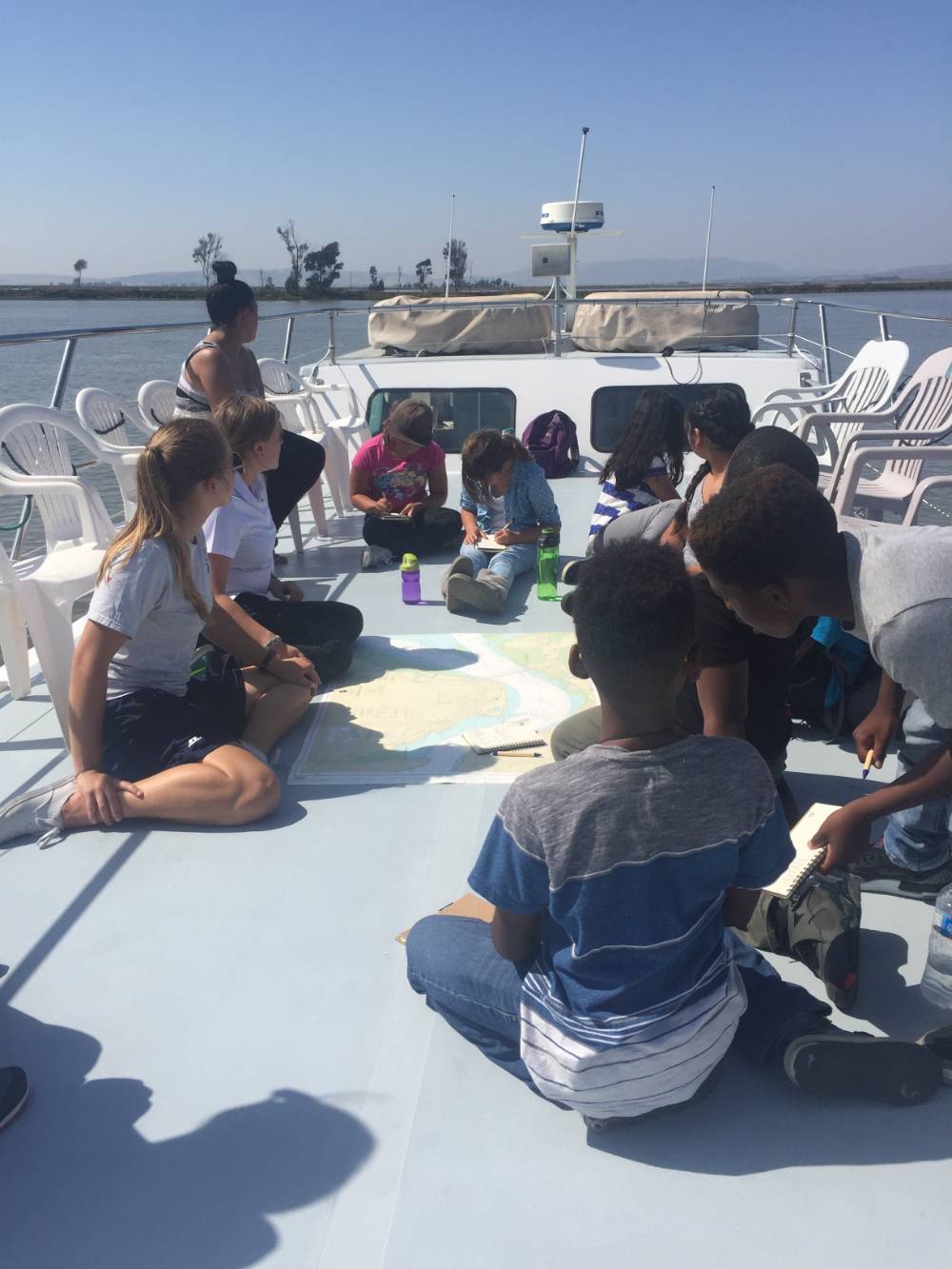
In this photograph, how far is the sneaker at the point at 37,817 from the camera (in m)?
2.53

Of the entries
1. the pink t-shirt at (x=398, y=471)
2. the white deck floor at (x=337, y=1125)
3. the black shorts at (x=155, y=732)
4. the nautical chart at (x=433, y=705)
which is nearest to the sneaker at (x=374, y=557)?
the pink t-shirt at (x=398, y=471)

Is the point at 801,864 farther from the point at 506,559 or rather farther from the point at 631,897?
the point at 506,559

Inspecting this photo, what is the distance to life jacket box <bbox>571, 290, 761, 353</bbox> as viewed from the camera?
8.48m

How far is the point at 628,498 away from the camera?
161 inches

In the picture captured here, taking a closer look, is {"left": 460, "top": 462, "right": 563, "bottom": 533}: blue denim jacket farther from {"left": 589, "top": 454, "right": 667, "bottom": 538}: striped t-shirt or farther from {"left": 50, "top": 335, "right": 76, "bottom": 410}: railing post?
{"left": 50, "top": 335, "right": 76, "bottom": 410}: railing post

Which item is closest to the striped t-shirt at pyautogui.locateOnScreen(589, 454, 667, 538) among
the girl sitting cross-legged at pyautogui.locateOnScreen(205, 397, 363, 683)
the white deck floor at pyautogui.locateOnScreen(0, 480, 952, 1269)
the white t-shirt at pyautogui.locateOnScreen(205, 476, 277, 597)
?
the girl sitting cross-legged at pyautogui.locateOnScreen(205, 397, 363, 683)

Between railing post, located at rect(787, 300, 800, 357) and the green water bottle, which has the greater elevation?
railing post, located at rect(787, 300, 800, 357)

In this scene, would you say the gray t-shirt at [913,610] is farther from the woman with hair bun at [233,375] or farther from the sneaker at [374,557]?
the sneaker at [374,557]

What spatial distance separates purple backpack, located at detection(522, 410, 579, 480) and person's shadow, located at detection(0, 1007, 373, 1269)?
18.7 ft

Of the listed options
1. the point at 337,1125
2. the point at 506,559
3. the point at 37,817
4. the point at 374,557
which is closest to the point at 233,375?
the point at 374,557

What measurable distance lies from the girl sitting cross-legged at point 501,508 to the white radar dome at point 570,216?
5.62 metres

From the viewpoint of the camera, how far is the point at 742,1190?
1.47 meters

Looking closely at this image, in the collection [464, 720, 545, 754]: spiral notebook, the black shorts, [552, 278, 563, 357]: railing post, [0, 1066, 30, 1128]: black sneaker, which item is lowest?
[0, 1066, 30, 1128]: black sneaker

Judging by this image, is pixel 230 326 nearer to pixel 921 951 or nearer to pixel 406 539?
pixel 406 539
